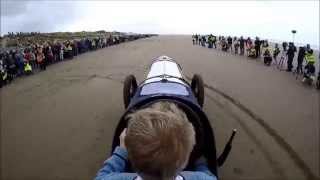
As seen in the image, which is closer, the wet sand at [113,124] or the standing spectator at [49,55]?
the wet sand at [113,124]

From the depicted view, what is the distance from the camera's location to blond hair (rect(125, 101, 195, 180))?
5.57 ft

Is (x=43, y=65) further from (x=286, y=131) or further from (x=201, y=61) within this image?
(x=286, y=131)

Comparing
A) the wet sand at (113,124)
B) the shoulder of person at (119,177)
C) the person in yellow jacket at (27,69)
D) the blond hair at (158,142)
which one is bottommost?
the wet sand at (113,124)

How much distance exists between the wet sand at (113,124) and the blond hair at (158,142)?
551 centimetres

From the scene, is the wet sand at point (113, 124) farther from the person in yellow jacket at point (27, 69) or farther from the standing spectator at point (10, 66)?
the person in yellow jacket at point (27, 69)

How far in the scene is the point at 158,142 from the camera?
66.6 inches

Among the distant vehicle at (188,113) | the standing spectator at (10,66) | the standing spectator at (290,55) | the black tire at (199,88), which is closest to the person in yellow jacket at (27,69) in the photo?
the standing spectator at (10,66)

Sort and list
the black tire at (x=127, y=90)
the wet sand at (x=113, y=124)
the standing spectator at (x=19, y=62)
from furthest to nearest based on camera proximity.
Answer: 1. the standing spectator at (x=19, y=62)
2. the black tire at (x=127, y=90)
3. the wet sand at (x=113, y=124)

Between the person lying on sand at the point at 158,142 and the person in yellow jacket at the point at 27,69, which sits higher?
the person lying on sand at the point at 158,142

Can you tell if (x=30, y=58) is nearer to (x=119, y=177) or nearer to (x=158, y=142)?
(x=119, y=177)

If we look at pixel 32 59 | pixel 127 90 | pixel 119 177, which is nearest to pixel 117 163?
pixel 119 177

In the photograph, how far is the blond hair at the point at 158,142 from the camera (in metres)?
1.70

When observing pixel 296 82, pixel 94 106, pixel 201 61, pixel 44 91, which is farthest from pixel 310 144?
pixel 201 61

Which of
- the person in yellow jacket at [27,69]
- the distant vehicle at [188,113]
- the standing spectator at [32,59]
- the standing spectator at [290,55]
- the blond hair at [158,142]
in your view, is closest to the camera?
the blond hair at [158,142]
